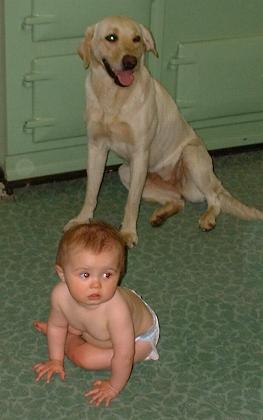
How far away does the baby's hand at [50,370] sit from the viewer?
6.85 ft

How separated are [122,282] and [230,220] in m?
0.65

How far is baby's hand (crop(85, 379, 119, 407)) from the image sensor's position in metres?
Result: 2.01

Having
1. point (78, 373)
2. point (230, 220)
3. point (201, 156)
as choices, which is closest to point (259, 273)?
point (230, 220)

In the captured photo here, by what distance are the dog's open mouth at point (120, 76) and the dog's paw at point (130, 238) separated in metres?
0.55

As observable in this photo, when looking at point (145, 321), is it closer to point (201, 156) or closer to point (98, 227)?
point (98, 227)

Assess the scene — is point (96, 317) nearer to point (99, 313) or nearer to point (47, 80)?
point (99, 313)

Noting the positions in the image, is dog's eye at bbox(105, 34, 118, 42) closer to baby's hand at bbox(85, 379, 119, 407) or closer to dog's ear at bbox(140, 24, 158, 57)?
dog's ear at bbox(140, 24, 158, 57)

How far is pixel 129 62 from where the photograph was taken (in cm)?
252

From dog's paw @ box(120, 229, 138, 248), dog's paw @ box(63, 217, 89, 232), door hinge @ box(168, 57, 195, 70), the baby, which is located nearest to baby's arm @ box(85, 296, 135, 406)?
the baby

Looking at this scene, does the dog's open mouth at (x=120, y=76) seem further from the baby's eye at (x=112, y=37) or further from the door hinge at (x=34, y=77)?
the door hinge at (x=34, y=77)

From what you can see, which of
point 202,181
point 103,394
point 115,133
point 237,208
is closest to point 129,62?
point 115,133

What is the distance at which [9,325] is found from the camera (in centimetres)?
230

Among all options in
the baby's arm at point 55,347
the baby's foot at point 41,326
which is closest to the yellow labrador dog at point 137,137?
the baby's foot at point 41,326

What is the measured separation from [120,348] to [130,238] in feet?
2.82
